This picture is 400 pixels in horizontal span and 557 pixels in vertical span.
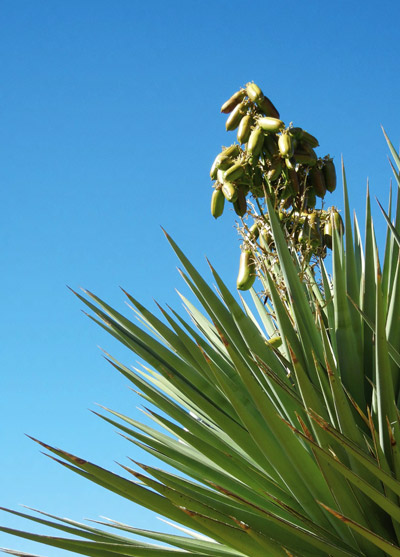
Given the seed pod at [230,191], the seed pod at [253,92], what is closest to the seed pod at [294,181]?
the seed pod at [230,191]

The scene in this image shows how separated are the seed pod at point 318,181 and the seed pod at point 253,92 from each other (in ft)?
1.06

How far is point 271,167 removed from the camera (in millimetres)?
2281

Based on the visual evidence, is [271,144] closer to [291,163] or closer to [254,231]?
[291,163]

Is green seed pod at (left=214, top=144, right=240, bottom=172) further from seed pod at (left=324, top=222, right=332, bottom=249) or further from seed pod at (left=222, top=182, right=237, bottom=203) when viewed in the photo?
seed pod at (left=324, top=222, right=332, bottom=249)

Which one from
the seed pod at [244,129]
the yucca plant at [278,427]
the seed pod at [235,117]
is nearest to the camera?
the yucca plant at [278,427]

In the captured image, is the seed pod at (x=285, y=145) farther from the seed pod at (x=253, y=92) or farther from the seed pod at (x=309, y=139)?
the seed pod at (x=253, y=92)

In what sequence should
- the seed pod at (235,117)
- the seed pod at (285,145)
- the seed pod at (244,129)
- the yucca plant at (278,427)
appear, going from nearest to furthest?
the yucca plant at (278,427)
the seed pod at (285,145)
the seed pod at (244,129)
the seed pod at (235,117)

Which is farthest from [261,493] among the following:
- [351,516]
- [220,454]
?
[351,516]

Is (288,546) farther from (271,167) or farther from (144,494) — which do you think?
(271,167)

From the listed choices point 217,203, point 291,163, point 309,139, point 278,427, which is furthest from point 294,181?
point 278,427

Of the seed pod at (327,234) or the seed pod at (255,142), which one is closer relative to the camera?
the seed pod at (255,142)

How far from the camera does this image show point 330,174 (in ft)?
7.77

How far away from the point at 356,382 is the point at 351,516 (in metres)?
0.49

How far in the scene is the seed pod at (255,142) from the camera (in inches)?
88.2
